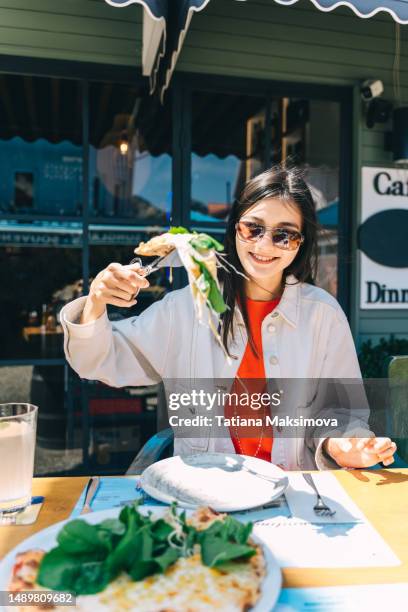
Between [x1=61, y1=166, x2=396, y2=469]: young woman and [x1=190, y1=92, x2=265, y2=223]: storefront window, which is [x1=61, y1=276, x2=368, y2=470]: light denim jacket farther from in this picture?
[x1=190, y1=92, x2=265, y2=223]: storefront window

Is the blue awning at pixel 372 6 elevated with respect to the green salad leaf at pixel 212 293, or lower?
elevated

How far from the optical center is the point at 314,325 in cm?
174

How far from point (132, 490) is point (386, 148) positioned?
122 inches

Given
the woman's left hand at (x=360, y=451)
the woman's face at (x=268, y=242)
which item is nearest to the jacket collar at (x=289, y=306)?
the woman's face at (x=268, y=242)

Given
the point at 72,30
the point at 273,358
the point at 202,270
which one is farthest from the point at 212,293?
the point at 72,30

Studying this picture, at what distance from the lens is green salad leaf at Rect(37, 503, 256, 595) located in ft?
2.32

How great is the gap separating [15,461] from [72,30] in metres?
2.79

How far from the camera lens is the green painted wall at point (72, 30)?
9.48ft

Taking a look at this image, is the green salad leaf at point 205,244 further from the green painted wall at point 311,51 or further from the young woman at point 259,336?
the green painted wall at point 311,51

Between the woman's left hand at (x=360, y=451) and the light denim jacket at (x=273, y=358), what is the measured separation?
0.20 m

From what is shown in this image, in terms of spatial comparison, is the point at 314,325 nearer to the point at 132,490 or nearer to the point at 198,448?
the point at 198,448

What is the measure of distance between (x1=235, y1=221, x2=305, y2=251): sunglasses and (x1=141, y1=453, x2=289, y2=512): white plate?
67 centimetres

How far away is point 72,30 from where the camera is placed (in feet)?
9.69

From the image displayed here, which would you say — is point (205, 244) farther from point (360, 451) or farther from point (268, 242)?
point (360, 451)
